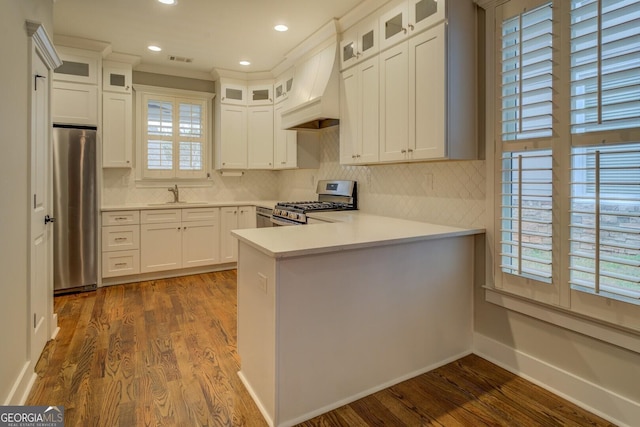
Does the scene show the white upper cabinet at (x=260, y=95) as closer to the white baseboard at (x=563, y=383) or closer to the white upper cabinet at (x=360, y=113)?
the white upper cabinet at (x=360, y=113)

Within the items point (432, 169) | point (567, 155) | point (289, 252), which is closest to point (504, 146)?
point (567, 155)

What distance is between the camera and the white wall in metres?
1.76

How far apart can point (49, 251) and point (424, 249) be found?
283 cm

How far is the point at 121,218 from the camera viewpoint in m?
4.32

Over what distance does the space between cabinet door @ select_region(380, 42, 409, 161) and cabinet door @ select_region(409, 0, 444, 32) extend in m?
0.16

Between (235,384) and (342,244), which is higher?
(342,244)

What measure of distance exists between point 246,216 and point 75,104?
239 cm

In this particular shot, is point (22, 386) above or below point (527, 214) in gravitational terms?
below

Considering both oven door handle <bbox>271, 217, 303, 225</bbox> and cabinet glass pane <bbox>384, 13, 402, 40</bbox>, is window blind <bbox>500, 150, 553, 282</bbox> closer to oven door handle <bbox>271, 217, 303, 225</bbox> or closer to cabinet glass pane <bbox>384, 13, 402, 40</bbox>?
cabinet glass pane <bbox>384, 13, 402, 40</bbox>

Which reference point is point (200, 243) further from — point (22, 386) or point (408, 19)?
point (408, 19)

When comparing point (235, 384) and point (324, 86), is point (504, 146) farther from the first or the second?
point (235, 384)

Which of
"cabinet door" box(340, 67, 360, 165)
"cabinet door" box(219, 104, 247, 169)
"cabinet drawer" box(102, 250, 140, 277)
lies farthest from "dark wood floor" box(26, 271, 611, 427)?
"cabinet door" box(219, 104, 247, 169)

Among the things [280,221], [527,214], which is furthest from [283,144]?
[527,214]

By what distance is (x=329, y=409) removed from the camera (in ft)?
6.38
